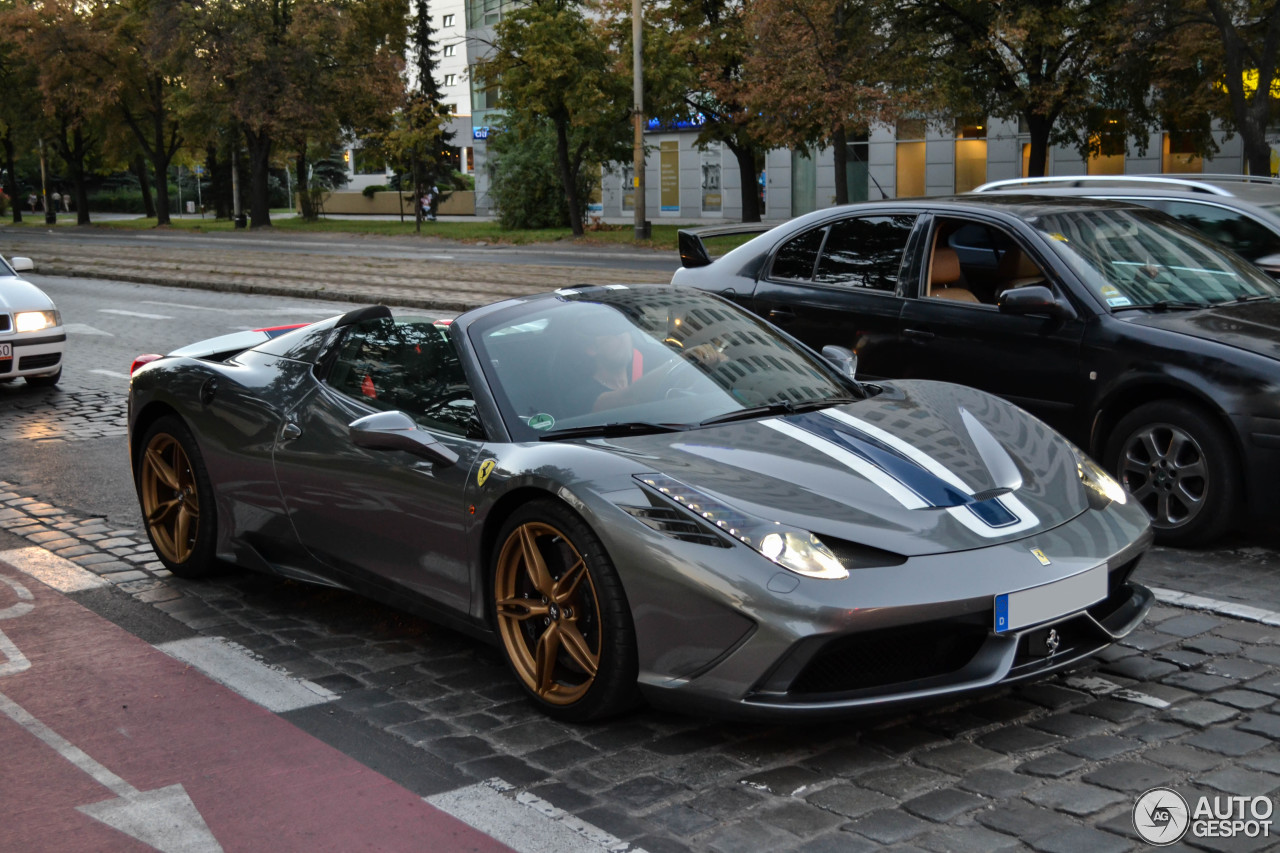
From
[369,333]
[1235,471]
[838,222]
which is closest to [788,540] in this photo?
[369,333]

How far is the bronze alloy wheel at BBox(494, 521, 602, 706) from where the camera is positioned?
3986 mm

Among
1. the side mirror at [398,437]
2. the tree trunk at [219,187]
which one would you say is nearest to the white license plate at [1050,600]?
the side mirror at [398,437]

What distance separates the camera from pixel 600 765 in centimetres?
379

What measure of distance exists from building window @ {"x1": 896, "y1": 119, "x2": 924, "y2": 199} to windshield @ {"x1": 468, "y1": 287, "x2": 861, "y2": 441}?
3869cm

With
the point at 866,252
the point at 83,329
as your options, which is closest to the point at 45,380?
the point at 83,329

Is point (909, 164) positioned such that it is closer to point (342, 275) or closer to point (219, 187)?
point (342, 275)

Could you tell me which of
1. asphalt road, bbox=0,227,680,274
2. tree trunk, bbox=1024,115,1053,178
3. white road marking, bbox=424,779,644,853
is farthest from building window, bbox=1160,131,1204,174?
white road marking, bbox=424,779,644,853

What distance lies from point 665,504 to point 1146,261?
383 centimetres

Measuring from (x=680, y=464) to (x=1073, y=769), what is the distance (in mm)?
1398

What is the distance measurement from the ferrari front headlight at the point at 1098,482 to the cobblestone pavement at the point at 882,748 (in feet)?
1.85

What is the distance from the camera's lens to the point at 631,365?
470cm

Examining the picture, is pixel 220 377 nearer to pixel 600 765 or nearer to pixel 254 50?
pixel 600 765

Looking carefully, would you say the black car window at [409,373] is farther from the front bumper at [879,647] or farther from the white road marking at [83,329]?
the white road marking at [83,329]

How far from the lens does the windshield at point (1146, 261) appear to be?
636 centimetres
